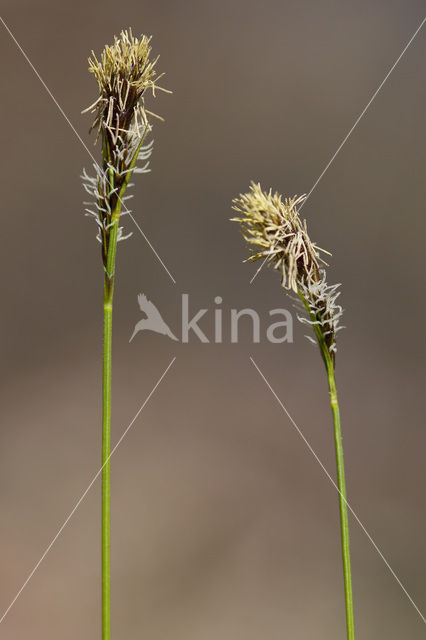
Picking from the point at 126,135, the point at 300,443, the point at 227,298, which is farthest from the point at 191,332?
the point at 126,135

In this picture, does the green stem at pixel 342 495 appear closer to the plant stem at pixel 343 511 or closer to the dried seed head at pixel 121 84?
the plant stem at pixel 343 511

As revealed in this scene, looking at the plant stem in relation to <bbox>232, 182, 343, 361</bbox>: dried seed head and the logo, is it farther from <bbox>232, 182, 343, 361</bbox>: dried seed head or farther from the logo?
the logo

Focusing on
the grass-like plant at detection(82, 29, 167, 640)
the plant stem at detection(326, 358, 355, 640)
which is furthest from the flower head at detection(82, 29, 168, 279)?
the plant stem at detection(326, 358, 355, 640)

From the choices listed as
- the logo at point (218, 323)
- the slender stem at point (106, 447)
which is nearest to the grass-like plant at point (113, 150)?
the slender stem at point (106, 447)

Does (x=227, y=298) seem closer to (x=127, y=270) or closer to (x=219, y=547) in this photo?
(x=127, y=270)

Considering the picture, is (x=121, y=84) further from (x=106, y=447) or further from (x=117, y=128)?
(x=106, y=447)

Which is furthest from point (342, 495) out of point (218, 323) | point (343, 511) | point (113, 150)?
point (218, 323)
